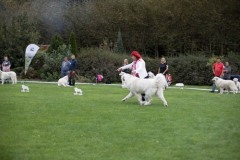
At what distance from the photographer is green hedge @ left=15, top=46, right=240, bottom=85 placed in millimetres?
31547

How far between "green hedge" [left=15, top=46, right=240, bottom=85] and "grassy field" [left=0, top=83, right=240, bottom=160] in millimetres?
16713

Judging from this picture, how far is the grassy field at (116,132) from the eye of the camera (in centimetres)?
765

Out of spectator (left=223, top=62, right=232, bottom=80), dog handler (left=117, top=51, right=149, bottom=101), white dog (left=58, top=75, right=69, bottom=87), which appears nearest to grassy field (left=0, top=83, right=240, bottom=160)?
dog handler (left=117, top=51, right=149, bottom=101)

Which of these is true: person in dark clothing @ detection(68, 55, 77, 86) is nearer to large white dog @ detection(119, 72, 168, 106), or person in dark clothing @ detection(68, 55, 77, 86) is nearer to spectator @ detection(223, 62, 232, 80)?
spectator @ detection(223, 62, 232, 80)

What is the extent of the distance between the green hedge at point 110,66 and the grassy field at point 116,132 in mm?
16713

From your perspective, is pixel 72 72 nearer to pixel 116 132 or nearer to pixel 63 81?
pixel 63 81

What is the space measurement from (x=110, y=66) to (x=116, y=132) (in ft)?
75.0

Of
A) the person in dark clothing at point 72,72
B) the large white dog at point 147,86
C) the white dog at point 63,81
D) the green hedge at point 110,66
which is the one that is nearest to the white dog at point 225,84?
the large white dog at point 147,86

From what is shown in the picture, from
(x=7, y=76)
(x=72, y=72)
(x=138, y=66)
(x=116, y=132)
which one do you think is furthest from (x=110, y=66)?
(x=116, y=132)

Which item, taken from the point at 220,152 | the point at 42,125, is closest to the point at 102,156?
the point at 220,152

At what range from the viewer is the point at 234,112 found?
13.9m

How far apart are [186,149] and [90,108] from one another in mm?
6117

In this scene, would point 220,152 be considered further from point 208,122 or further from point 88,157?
point 208,122

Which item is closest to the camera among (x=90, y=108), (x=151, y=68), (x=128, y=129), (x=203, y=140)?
(x=203, y=140)
